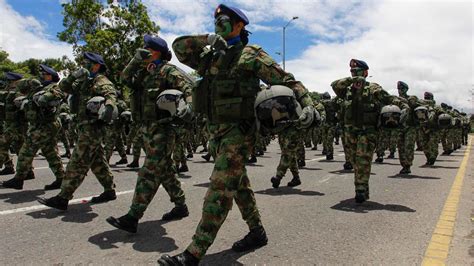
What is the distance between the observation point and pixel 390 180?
879cm

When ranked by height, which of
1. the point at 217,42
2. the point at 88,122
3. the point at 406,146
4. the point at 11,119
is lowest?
the point at 406,146

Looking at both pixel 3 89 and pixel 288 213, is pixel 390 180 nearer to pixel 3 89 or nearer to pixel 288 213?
pixel 288 213

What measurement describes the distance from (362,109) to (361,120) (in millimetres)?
169

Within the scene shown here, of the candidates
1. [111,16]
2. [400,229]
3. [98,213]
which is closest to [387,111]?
[400,229]

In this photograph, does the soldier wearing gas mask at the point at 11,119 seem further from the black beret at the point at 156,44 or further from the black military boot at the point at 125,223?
the black military boot at the point at 125,223

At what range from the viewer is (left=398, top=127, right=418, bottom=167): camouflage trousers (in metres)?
10.2

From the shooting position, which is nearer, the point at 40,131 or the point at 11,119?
the point at 40,131

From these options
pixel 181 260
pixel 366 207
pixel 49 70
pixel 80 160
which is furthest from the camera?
pixel 49 70

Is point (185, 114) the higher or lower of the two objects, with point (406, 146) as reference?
higher

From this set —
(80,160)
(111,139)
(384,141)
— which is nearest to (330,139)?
(384,141)

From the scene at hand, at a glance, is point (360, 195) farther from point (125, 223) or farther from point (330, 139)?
point (330, 139)

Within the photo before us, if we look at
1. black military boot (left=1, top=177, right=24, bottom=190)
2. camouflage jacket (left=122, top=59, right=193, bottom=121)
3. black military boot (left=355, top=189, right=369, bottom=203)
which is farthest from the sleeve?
black military boot (left=1, top=177, right=24, bottom=190)

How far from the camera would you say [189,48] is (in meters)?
3.55

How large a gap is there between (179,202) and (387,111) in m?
3.48
